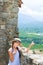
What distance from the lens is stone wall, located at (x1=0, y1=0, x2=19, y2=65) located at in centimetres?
1015

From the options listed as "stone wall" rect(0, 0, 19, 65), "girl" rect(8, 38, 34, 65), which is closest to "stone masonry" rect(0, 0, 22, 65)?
"stone wall" rect(0, 0, 19, 65)

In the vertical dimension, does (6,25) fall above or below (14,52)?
below

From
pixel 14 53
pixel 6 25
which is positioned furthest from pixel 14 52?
pixel 6 25

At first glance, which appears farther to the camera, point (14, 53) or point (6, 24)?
point (6, 24)

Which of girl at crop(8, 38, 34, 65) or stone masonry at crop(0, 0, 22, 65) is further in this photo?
stone masonry at crop(0, 0, 22, 65)

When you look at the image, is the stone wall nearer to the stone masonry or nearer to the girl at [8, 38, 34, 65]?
the stone masonry

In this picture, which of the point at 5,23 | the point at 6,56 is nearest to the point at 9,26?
the point at 5,23

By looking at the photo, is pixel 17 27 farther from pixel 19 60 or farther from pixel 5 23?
pixel 19 60

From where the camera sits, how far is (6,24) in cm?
1021

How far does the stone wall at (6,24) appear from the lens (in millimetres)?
10148

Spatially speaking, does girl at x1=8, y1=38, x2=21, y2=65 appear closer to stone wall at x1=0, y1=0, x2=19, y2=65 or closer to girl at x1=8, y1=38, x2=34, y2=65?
girl at x1=8, y1=38, x2=34, y2=65

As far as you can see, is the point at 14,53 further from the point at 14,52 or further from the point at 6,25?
the point at 6,25

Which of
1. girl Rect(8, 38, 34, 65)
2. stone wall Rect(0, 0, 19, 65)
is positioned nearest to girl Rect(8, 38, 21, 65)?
girl Rect(8, 38, 34, 65)

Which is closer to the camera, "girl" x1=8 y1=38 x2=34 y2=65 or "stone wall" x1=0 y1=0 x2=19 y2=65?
"girl" x1=8 y1=38 x2=34 y2=65
